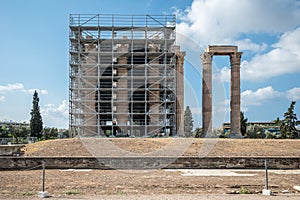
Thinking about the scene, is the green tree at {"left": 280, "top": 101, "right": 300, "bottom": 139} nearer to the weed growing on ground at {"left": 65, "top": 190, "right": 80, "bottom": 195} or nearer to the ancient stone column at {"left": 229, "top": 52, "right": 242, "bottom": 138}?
the ancient stone column at {"left": 229, "top": 52, "right": 242, "bottom": 138}

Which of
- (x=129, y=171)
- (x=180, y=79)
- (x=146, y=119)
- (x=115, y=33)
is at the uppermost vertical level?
(x=115, y=33)

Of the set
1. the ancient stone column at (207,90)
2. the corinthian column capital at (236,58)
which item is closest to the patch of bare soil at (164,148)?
the ancient stone column at (207,90)

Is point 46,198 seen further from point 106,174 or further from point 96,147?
point 96,147

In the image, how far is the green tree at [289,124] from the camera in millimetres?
44875

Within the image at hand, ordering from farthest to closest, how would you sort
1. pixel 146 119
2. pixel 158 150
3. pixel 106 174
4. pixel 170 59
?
pixel 170 59 < pixel 146 119 < pixel 158 150 < pixel 106 174

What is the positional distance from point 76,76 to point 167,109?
1166 cm

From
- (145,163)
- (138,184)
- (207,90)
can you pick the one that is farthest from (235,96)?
(138,184)

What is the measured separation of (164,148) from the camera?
81.9 ft

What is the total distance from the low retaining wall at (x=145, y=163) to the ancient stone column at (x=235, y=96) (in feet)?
65.7

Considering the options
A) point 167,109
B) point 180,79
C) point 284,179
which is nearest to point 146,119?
point 167,109

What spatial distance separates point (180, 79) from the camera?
39.6m

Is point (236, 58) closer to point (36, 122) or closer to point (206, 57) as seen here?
point (206, 57)

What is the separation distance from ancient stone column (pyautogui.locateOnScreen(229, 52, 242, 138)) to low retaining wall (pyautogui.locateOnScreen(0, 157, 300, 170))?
2003cm

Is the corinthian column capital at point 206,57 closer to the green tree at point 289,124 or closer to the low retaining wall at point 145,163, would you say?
the green tree at point 289,124
